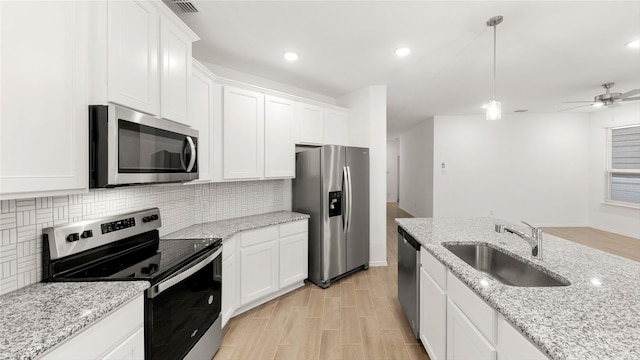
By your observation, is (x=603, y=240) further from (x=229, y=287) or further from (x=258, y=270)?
(x=229, y=287)

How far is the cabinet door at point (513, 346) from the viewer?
827 millimetres

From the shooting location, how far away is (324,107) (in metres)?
3.48

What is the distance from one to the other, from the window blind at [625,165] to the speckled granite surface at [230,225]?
6735 mm

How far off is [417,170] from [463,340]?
6548mm

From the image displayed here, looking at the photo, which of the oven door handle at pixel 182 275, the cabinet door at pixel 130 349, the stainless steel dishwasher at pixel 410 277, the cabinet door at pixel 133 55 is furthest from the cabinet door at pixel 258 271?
the cabinet door at pixel 133 55

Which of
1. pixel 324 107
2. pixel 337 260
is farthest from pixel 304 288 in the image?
pixel 324 107

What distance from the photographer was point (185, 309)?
1.53 metres

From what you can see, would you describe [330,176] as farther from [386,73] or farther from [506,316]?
[506,316]

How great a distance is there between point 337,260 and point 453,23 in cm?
273

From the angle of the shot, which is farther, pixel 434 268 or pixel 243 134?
pixel 243 134

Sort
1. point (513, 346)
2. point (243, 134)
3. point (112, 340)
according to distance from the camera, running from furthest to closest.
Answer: point (243, 134) → point (112, 340) → point (513, 346)

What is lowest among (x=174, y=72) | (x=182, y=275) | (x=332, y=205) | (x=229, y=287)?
(x=229, y=287)

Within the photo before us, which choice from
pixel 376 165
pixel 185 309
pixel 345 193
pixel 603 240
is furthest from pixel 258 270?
pixel 603 240

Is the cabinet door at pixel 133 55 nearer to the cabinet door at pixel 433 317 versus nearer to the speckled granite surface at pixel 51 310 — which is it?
the speckled granite surface at pixel 51 310
